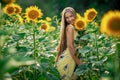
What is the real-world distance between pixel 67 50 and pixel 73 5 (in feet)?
31.2

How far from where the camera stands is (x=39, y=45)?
3.33 m

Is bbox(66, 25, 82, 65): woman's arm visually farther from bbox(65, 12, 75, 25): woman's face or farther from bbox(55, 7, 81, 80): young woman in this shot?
bbox(65, 12, 75, 25): woman's face

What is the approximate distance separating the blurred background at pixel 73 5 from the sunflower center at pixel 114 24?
9.87 metres

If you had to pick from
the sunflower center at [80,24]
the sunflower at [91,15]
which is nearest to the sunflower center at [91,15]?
the sunflower at [91,15]

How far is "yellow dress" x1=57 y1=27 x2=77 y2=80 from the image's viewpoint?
3.58 metres

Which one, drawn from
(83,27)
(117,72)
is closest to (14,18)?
(83,27)

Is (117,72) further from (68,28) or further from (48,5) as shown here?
(48,5)

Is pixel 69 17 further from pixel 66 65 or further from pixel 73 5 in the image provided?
pixel 73 5

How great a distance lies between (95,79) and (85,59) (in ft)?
0.81

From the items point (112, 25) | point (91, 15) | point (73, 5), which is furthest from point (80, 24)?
point (73, 5)

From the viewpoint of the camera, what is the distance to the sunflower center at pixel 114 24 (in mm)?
1736

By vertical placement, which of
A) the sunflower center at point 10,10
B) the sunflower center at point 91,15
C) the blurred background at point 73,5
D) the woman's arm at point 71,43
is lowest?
the woman's arm at point 71,43

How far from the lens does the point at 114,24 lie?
6.00 ft

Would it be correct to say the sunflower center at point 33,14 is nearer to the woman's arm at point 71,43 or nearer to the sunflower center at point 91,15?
the woman's arm at point 71,43
